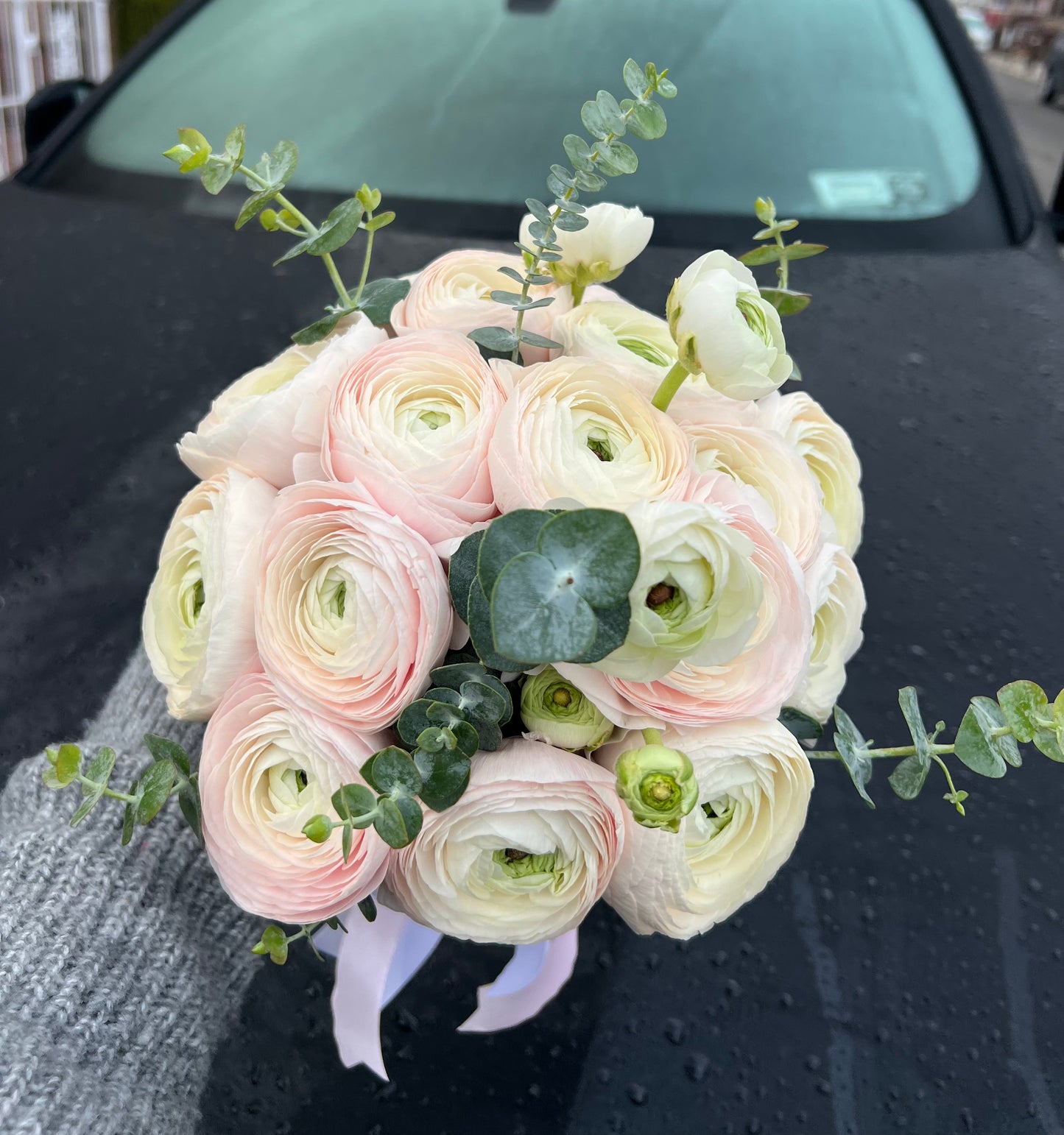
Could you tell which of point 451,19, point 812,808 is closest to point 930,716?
point 812,808

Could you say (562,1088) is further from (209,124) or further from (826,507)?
(209,124)

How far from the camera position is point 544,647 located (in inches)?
17.9

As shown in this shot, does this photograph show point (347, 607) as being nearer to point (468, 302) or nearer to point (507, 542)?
point (507, 542)

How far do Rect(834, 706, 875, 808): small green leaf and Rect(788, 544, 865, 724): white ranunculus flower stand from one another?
0.5 inches

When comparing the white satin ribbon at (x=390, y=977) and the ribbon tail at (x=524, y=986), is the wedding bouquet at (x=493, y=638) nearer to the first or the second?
the white satin ribbon at (x=390, y=977)

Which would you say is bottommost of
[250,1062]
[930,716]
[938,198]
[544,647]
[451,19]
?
[250,1062]

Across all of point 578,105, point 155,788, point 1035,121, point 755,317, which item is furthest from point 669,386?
point 1035,121

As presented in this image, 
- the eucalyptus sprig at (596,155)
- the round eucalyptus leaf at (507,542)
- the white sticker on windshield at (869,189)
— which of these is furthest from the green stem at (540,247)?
the white sticker on windshield at (869,189)

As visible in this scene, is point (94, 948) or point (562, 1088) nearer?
point (94, 948)

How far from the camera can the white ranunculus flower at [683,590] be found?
47 cm

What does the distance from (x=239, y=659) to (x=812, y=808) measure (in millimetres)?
680

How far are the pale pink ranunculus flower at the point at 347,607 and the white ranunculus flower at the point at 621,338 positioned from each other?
0.20 meters

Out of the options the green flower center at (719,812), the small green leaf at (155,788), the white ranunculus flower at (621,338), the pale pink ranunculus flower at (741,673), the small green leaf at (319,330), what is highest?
the white ranunculus flower at (621,338)

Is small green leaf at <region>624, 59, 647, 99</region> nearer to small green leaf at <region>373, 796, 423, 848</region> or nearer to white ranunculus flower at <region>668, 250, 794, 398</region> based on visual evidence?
white ranunculus flower at <region>668, 250, 794, 398</region>
